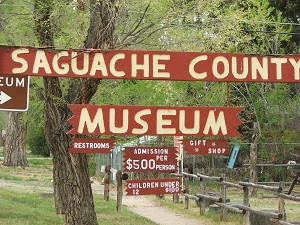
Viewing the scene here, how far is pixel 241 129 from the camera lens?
31.5m

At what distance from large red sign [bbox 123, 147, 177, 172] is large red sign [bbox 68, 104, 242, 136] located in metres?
7.02

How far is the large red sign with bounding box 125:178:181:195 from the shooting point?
53.5 feet

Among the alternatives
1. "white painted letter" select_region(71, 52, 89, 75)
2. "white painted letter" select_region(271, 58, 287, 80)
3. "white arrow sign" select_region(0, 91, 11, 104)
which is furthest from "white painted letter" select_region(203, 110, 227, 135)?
"white arrow sign" select_region(0, 91, 11, 104)

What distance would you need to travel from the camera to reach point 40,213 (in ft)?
53.8

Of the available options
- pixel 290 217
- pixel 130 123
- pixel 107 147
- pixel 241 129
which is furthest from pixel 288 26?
pixel 130 123

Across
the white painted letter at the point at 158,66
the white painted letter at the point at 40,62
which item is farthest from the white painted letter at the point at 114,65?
the white painted letter at the point at 40,62

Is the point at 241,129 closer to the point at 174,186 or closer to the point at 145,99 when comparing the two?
the point at 145,99

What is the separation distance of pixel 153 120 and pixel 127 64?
85 centimetres

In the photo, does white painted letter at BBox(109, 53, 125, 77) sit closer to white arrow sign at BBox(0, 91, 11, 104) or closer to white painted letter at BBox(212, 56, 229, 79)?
white painted letter at BBox(212, 56, 229, 79)

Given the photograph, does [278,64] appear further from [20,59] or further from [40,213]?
[40,213]

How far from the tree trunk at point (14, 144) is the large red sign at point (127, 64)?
96.6ft

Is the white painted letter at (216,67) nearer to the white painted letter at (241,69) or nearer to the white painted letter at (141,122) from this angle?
the white painted letter at (241,69)

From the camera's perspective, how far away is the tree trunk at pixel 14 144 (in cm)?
3788

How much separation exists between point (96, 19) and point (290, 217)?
9.06 meters
